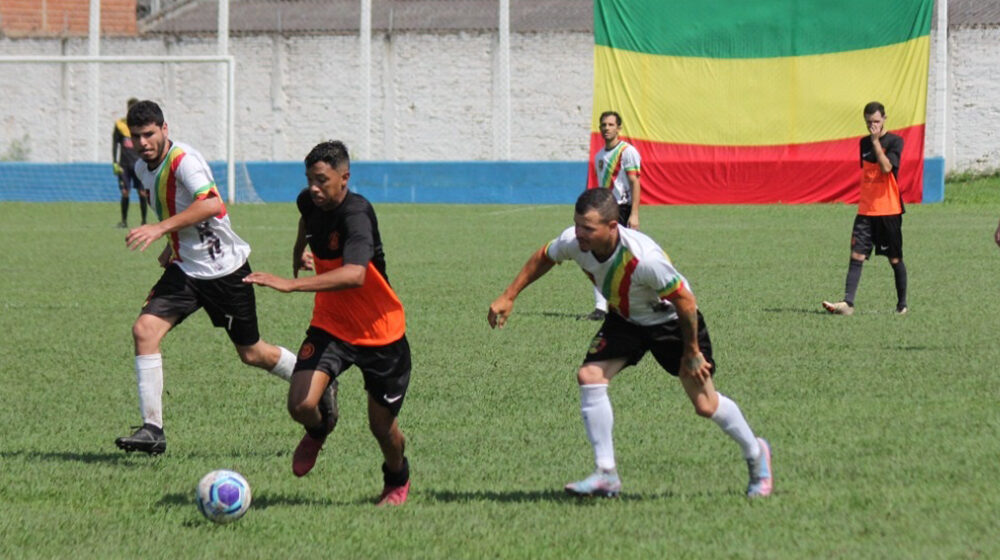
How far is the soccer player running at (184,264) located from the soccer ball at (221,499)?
1720 mm

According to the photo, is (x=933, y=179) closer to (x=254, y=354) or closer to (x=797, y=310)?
(x=797, y=310)

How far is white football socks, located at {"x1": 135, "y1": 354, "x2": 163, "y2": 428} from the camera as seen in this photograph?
7605 millimetres

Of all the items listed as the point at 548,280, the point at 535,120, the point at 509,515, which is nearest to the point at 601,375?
the point at 509,515

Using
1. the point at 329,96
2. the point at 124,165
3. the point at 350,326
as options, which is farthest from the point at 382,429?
the point at 329,96

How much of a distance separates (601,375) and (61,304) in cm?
899

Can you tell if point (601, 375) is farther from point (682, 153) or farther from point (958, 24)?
point (958, 24)

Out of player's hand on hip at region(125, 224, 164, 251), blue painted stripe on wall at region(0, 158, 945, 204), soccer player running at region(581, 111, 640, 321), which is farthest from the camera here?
blue painted stripe on wall at region(0, 158, 945, 204)

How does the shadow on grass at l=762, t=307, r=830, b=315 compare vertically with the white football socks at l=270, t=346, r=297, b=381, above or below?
below

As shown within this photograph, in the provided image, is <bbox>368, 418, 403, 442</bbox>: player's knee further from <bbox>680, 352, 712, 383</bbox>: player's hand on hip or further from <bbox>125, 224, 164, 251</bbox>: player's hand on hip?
<bbox>125, 224, 164, 251</bbox>: player's hand on hip

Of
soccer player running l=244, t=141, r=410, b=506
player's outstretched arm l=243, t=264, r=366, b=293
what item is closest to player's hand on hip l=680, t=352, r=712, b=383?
soccer player running l=244, t=141, r=410, b=506

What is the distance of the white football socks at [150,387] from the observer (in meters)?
7.61

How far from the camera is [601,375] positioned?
→ 6383 millimetres

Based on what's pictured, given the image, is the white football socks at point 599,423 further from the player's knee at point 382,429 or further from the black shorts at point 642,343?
the player's knee at point 382,429

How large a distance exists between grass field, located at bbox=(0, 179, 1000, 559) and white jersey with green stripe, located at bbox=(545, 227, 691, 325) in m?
0.80
